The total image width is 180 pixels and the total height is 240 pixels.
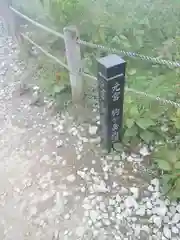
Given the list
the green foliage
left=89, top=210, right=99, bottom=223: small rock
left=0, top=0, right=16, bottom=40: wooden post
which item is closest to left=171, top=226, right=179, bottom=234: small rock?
the green foliage

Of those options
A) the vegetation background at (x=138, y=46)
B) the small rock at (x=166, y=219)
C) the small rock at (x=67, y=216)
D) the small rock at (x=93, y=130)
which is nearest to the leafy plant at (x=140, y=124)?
the vegetation background at (x=138, y=46)

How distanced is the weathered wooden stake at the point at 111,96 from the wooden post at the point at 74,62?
62 cm

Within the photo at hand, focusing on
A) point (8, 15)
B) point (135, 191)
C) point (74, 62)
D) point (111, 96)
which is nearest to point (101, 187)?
point (135, 191)

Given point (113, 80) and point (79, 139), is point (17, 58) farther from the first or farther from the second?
point (113, 80)

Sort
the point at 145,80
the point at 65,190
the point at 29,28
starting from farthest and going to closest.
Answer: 1. the point at 29,28
2. the point at 145,80
3. the point at 65,190

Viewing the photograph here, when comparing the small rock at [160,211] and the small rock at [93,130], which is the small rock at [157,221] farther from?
the small rock at [93,130]

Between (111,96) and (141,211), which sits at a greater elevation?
(111,96)

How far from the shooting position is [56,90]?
3.46m

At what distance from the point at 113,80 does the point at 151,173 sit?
912mm

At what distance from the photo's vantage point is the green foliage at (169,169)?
8.05 ft

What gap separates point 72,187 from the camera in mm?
2668

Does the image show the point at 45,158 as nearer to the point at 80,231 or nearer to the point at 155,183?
the point at 80,231

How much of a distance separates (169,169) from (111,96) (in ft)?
2.57

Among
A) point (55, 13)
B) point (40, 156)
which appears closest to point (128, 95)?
point (40, 156)
